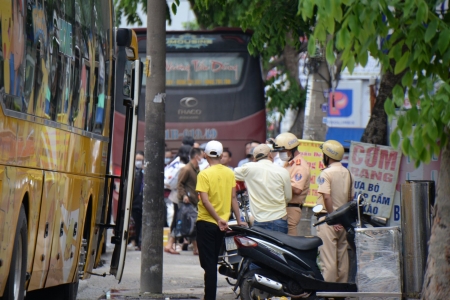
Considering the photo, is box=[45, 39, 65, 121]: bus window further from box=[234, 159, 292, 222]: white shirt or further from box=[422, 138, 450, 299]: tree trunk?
box=[234, 159, 292, 222]: white shirt

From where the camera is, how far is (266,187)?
35.8 feet

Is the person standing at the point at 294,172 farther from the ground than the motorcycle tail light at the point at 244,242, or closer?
farther from the ground

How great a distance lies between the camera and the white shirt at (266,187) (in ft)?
35.9

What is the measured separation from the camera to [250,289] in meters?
9.99

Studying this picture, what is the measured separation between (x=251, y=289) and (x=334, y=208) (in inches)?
56.0

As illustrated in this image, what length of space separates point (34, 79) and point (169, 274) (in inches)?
292

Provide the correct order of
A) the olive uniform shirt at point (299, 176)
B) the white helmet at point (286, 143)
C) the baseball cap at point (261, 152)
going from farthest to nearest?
1. the olive uniform shirt at point (299, 176)
2. the white helmet at point (286, 143)
3. the baseball cap at point (261, 152)

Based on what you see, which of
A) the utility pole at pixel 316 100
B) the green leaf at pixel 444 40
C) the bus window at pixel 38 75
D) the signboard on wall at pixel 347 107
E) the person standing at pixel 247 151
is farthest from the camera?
the signboard on wall at pixel 347 107

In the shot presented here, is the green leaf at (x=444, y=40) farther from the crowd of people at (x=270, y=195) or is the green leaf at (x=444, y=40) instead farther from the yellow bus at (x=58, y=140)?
the crowd of people at (x=270, y=195)

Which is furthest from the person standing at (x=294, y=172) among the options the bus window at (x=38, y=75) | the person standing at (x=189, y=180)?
the bus window at (x=38, y=75)

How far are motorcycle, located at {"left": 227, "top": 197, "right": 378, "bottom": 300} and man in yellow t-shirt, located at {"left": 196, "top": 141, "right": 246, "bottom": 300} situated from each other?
0.30m

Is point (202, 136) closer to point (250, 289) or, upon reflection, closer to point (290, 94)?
point (290, 94)

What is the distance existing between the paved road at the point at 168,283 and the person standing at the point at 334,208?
1.39m

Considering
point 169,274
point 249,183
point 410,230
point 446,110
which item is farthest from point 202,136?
point 446,110
